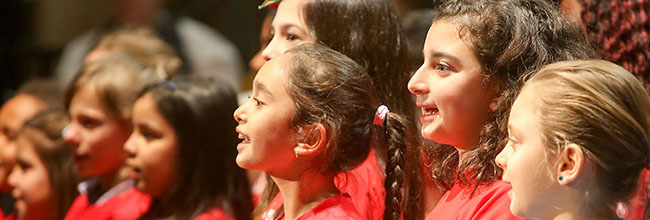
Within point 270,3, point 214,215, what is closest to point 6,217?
point 214,215

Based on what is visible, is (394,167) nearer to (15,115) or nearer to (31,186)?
(31,186)

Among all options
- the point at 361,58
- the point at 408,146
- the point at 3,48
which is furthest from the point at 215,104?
the point at 3,48

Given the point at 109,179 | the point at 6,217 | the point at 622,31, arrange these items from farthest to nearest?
the point at 6,217
the point at 109,179
the point at 622,31

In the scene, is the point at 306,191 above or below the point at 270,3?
below

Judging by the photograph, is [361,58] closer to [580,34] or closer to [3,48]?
[580,34]

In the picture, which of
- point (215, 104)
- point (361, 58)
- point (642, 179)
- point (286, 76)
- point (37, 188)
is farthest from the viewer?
point (37, 188)

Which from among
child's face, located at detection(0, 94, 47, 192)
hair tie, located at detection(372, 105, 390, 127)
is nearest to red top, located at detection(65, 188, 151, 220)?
child's face, located at detection(0, 94, 47, 192)

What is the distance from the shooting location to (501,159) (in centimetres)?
152

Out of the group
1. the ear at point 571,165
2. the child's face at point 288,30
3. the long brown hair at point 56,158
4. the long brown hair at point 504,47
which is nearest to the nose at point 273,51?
the child's face at point 288,30

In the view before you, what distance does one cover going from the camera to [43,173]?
3.06 metres

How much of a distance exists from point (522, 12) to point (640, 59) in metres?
0.45

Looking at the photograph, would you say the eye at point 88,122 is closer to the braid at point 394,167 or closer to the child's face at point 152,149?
the child's face at point 152,149

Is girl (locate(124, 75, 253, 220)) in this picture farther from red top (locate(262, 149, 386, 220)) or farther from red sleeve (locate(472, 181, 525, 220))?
red sleeve (locate(472, 181, 525, 220))

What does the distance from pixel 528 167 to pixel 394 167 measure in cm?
49
